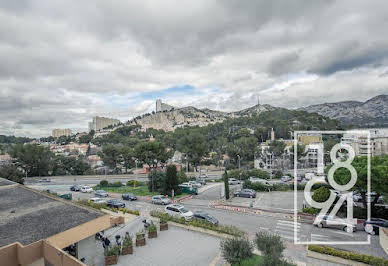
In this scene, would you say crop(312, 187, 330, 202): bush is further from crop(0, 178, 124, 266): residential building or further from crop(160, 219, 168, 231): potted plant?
crop(0, 178, 124, 266): residential building

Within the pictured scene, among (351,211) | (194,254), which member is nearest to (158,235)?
(194,254)

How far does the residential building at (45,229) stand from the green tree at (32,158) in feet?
131

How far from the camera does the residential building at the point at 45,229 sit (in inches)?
342

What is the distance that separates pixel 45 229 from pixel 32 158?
4812 centimetres

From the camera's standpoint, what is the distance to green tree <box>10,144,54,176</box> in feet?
157

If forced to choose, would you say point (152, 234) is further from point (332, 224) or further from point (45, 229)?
point (332, 224)

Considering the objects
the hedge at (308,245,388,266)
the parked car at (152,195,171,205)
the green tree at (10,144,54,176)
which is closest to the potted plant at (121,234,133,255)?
the hedge at (308,245,388,266)

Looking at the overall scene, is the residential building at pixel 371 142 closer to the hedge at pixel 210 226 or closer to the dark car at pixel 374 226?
the dark car at pixel 374 226

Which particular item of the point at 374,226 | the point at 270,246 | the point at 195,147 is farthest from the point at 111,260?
the point at 195,147

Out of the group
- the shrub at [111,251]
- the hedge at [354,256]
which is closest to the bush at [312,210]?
the hedge at [354,256]

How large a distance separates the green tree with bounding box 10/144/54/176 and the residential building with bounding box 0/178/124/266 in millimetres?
39873

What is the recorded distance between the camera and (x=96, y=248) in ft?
44.6

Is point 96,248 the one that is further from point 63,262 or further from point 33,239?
point 63,262

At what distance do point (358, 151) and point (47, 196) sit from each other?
84.9 meters
